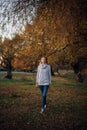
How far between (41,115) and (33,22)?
4215 mm

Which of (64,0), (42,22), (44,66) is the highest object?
(64,0)

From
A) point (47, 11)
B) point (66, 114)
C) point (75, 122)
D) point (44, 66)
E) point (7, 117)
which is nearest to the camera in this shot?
point (75, 122)

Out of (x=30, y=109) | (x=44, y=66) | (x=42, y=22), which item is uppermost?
(x=42, y=22)

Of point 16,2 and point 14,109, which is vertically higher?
point 16,2

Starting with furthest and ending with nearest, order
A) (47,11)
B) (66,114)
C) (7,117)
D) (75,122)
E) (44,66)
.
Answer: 1. (47,11)
2. (44,66)
3. (66,114)
4. (7,117)
5. (75,122)

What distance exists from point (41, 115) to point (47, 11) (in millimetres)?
4175

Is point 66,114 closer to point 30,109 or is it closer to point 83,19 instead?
point 30,109

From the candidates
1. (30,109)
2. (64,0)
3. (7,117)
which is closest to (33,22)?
(64,0)

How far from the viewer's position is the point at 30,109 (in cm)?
1152

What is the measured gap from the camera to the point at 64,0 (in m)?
11.6

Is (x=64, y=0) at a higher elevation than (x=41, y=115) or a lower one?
higher

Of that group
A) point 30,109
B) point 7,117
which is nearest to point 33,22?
point 30,109

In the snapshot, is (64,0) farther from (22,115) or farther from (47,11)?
(22,115)

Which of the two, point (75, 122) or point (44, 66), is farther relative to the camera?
point (44, 66)
